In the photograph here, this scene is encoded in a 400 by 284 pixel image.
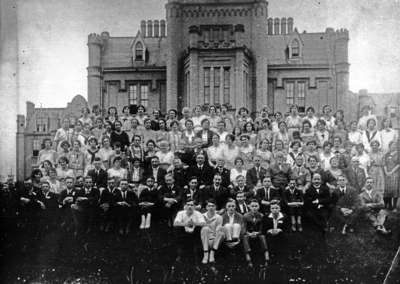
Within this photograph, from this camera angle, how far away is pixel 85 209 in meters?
9.95

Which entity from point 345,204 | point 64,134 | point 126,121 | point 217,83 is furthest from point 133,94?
point 345,204

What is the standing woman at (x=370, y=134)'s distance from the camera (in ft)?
35.9

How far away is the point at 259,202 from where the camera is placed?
376 inches

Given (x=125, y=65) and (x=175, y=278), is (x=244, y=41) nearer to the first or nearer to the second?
(x=125, y=65)

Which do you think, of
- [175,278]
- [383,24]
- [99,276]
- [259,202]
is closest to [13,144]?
[99,276]

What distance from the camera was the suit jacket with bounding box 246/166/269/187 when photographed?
9.91m

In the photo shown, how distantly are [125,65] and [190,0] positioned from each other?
11.1 ft

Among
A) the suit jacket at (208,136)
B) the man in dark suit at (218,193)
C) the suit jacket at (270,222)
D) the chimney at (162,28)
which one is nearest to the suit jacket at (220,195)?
the man in dark suit at (218,193)

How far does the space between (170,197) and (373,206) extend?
350 cm

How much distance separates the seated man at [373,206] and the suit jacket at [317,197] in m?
0.62

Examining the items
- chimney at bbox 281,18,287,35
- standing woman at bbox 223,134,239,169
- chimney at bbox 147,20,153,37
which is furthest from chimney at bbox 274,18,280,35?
standing woman at bbox 223,134,239,169

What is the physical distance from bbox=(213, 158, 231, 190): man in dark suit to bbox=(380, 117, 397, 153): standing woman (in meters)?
3.07

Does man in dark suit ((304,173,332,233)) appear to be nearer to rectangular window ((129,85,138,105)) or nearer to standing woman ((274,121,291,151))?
standing woman ((274,121,291,151))

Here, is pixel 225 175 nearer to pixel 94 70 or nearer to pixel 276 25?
pixel 94 70
